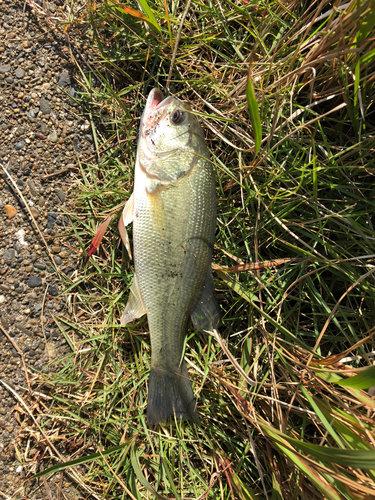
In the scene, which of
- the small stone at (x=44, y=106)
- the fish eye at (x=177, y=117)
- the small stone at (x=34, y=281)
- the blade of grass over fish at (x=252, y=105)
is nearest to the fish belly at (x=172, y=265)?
the fish eye at (x=177, y=117)

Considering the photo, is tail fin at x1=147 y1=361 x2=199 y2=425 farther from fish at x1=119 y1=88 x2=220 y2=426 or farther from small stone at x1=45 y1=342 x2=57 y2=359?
small stone at x1=45 y1=342 x2=57 y2=359

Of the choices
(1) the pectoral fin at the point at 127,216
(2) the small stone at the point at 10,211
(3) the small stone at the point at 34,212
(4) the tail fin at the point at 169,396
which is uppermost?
(2) the small stone at the point at 10,211

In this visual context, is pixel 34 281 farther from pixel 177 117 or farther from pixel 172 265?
pixel 177 117

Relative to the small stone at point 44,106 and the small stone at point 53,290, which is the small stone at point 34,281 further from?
the small stone at point 44,106

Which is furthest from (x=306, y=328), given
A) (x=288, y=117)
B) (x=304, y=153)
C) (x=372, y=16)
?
(x=372, y=16)

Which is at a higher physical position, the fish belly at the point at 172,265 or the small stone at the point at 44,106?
the small stone at the point at 44,106

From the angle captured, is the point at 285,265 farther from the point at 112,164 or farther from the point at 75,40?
the point at 75,40

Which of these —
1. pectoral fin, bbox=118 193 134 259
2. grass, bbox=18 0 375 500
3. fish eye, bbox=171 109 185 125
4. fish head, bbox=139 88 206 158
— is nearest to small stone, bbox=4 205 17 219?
grass, bbox=18 0 375 500
